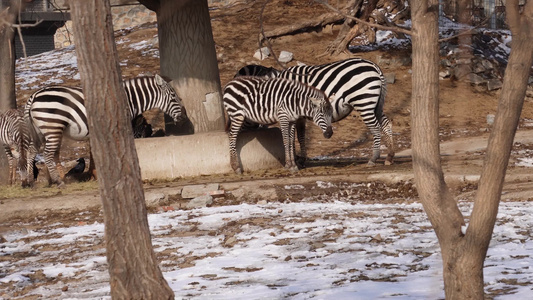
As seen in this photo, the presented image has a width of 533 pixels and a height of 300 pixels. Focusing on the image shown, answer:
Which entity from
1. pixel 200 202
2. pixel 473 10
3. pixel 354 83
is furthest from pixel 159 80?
pixel 473 10

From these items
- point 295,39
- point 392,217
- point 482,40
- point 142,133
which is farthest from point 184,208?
point 482,40

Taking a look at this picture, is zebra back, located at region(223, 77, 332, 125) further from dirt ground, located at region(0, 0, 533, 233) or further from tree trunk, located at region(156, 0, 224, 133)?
dirt ground, located at region(0, 0, 533, 233)

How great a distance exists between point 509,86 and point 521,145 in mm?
12248

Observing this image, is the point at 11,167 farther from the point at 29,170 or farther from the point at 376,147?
the point at 376,147

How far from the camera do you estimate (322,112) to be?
13.7 metres

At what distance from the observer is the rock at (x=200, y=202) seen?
1126cm

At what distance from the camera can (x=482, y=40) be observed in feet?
85.0

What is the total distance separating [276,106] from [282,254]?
6283mm

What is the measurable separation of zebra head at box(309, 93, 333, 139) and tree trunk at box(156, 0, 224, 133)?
2.02 m

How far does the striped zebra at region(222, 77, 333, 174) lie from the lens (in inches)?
539

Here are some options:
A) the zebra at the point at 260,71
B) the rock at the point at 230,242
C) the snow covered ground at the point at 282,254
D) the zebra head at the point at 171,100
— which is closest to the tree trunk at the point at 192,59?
the zebra head at the point at 171,100

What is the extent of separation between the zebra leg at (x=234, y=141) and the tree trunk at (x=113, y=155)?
8723 millimetres

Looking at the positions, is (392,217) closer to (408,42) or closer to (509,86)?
(509,86)

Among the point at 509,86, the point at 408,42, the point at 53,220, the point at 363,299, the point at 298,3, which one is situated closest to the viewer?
the point at 509,86
